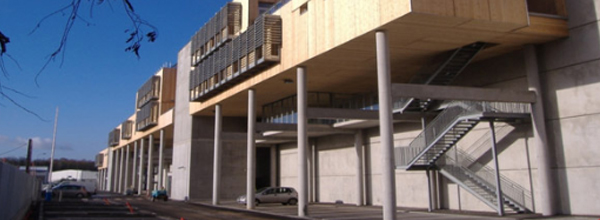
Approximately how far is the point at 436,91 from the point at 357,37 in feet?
13.3

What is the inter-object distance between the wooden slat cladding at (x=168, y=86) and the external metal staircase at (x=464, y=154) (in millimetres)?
38681

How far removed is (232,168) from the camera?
47312 millimetres

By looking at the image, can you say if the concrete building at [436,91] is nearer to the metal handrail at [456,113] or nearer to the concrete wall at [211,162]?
the metal handrail at [456,113]

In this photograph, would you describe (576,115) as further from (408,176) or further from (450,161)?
(408,176)


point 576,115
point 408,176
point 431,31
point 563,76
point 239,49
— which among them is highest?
point 239,49

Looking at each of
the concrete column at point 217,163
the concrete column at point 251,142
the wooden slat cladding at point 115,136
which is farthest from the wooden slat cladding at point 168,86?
the wooden slat cladding at point 115,136

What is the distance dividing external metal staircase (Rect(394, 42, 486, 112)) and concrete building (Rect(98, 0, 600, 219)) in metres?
0.08

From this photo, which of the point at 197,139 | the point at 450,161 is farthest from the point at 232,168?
the point at 450,161

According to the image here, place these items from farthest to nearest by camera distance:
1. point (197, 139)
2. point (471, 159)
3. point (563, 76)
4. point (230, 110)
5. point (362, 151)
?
point (197, 139) < point (230, 110) < point (362, 151) < point (471, 159) < point (563, 76)

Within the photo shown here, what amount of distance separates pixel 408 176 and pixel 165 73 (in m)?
37.7

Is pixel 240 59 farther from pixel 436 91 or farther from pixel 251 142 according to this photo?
pixel 436 91

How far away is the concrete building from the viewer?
2000cm

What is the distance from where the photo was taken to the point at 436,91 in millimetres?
20812

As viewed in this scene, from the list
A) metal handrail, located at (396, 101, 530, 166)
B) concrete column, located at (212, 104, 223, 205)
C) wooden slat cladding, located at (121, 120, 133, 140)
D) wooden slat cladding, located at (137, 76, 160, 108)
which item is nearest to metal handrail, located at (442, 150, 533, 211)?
metal handrail, located at (396, 101, 530, 166)
